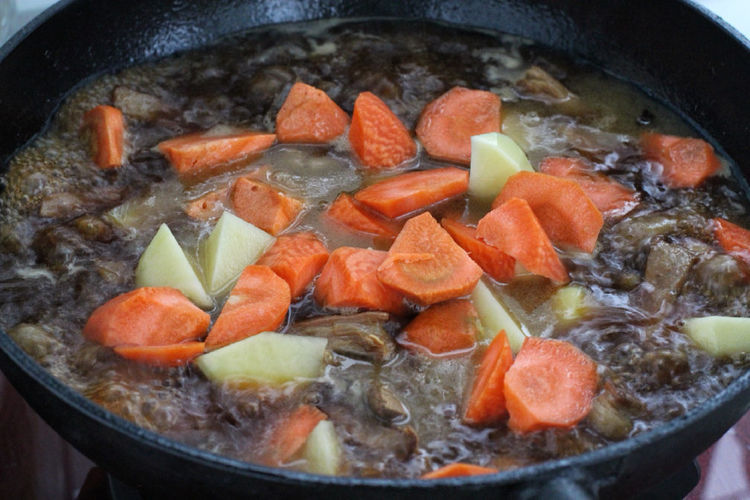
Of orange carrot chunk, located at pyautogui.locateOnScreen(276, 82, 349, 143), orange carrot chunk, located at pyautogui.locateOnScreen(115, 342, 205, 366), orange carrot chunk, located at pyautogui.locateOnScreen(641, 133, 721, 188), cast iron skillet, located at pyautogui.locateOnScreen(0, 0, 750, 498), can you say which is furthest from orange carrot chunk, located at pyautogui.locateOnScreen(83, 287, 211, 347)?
orange carrot chunk, located at pyautogui.locateOnScreen(641, 133, 721, 188)

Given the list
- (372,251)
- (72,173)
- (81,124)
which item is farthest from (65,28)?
(372,251)

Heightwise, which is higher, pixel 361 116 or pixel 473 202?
pixel 361 116

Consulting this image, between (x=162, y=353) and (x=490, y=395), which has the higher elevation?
(x=162, y=353)

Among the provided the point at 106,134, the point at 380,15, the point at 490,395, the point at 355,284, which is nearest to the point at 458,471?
the point at 490,395

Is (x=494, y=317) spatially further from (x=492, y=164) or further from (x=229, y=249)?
(x=229, y=249)

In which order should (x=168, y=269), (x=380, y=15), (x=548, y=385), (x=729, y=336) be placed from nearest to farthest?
(x=548, y=385) < (x=729, y=336) < (x=168, y=269) < (x=380, y=15)

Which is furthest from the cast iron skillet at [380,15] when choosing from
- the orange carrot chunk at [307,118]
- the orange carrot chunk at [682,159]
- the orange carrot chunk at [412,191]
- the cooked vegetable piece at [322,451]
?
the orange carrot chunk at [412,191]

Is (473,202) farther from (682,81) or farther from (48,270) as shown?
(48,270)
